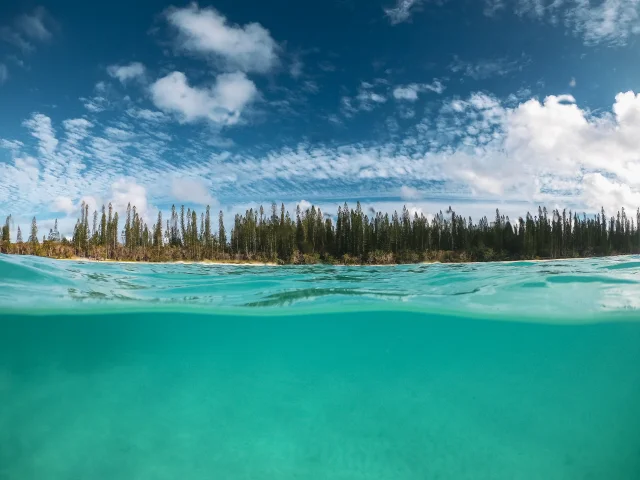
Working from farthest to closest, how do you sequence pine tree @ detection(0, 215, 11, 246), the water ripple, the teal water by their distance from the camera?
1. pine tree @ detection(0, 215, 11, 246)
2. the water ripple
3. the teal water

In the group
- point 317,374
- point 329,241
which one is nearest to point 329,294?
point 317,374

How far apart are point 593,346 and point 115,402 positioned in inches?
604

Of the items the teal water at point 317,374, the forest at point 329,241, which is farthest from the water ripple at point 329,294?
the forest at point 329,241

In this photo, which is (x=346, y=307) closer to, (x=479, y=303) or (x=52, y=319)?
(x=479, y=303)

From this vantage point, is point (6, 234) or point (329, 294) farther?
point (6, 234)

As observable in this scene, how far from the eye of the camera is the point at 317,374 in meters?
13.2

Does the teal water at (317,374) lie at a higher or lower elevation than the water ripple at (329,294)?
lower

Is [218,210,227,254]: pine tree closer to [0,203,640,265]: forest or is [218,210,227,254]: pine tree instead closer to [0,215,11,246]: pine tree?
[0,203,640,265]: forest

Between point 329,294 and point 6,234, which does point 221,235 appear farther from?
point 329,294

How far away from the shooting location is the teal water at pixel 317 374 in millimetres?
8742

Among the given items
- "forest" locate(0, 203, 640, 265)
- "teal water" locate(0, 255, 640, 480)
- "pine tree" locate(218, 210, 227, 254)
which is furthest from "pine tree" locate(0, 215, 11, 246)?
"teal water" locate(0, 255, 640, 480)

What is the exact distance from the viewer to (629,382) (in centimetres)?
1276

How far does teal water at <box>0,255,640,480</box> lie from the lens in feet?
28.7

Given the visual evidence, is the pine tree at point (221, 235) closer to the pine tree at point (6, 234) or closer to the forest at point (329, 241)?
the forest at point (329, 241)
